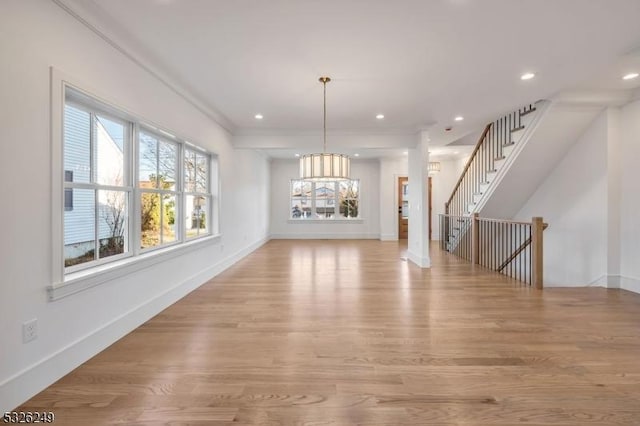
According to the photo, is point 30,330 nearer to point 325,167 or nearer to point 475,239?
point 325,167

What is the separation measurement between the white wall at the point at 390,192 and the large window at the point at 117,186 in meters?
6.84

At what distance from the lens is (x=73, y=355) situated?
2.21 metres

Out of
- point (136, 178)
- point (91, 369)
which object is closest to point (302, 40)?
point (136, 178)

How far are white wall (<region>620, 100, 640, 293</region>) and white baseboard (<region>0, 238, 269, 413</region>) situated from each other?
20.2 ft

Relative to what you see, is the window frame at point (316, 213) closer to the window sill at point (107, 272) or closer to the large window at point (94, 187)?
the window sill at point (107, 272)

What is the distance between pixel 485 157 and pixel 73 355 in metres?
6.90

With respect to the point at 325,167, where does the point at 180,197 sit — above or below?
below

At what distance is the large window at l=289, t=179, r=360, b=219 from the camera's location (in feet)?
34.6

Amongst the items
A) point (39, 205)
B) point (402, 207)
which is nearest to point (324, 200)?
point (402, 207)

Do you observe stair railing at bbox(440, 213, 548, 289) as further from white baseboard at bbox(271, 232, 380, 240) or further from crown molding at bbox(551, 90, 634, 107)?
white baseboard at bbox(271, 232, 380, 240)

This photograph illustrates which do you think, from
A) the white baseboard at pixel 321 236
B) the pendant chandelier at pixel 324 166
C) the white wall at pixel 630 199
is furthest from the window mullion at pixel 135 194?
the white baseboard at pixel 321 236

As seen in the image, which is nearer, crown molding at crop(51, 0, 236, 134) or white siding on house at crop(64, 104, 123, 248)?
crown molding at crop(51, 0, 236, 134)

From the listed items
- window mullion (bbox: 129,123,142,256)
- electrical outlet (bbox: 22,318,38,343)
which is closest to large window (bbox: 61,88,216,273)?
window mullion (bbox: 129,123,142,256)

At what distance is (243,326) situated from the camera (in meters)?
3.02
